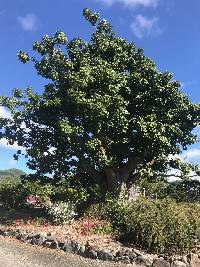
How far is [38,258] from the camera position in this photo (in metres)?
17.2

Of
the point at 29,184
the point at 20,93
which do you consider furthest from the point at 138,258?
the point at 29,184

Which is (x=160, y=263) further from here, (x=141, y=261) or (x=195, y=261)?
(x=195, y=261)

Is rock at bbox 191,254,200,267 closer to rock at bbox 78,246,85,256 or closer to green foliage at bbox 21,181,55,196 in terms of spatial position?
rock at bbox 78,246,85,256

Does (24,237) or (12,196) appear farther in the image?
(12,196)

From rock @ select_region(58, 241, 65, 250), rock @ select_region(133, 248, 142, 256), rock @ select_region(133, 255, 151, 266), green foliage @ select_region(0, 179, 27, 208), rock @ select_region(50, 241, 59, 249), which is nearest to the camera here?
rock @ select_region(133, 255, 151, 266)

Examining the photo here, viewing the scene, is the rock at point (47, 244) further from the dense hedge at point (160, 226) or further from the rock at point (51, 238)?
the dense hedge at point (160, 226)

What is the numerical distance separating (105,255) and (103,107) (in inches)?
345

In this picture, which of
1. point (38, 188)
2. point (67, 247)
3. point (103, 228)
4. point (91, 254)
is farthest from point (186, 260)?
point (38, 188)

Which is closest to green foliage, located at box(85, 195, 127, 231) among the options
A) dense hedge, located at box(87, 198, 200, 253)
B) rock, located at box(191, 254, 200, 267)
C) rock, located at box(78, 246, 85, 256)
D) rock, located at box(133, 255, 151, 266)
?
dense hedge, located at box(87, 198, 200, 253)

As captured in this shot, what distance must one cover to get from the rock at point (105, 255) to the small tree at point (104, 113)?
7647mm

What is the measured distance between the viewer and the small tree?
81.7 ft

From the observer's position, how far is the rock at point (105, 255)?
57.0ft

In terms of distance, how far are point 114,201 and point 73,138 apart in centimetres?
428

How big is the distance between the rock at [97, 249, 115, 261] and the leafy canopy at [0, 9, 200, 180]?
770cm
